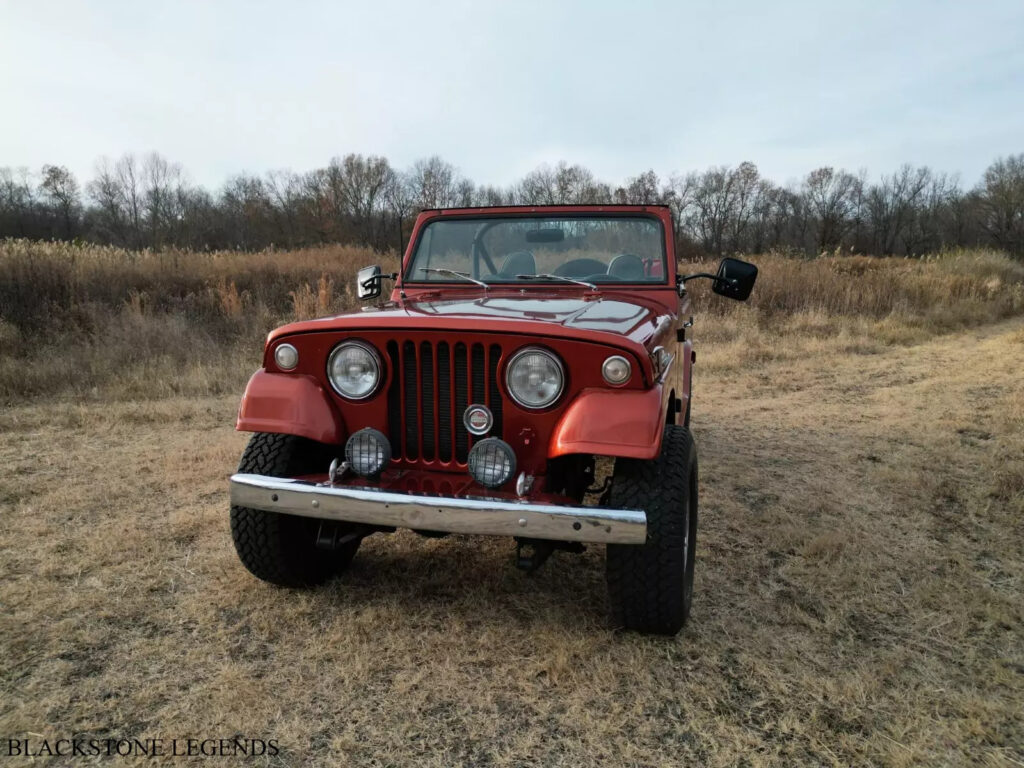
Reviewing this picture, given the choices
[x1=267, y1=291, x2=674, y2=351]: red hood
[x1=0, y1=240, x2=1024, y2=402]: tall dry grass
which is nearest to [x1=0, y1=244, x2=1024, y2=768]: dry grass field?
[x1=267, y1=291, x2=674, y2=351]: red hood

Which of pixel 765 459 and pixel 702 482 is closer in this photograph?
pixel 702 482

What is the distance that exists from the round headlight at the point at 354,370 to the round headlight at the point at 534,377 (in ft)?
1.67

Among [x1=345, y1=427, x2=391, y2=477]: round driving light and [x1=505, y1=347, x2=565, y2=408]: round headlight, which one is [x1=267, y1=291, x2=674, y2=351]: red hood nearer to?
[x1=505, y1=347, x2=565, y2=408]: round headlight

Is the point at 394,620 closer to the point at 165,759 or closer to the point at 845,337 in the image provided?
the point at 165,759

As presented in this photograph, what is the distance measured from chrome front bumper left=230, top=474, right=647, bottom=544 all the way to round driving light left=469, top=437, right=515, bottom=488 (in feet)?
0.57

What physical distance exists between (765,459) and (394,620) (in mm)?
3267

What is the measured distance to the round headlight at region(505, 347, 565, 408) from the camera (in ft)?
7.68

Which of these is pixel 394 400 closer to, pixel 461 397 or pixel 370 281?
pixel 461 397

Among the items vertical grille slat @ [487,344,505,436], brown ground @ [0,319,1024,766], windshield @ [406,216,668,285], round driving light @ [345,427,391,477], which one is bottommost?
brown ground @ [0,319,1024,766]

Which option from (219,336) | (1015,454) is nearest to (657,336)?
(1015,454)

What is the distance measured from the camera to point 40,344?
797 cm

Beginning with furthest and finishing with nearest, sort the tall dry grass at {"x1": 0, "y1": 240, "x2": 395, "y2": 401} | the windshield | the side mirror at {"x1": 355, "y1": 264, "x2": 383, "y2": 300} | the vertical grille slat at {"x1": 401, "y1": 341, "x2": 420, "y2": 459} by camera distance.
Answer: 1. the tall dry grass at {"x1": 0, "y1": 240, "x2": 395, "y2": 401}
2. the side mirror at {"x1": 355, "y1": 264, "x2": 383, "y2": 300}
3. the windshield
4. the vertical grille slat at {"x1": 401, "y1": 341, "x2": 420, "y2": 459}

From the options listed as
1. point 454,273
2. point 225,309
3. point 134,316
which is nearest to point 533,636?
point 454,273

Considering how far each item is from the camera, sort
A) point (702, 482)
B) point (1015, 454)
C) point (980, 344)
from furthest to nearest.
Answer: point (980, 344) < point (1015, 454) < point (702, 482)
